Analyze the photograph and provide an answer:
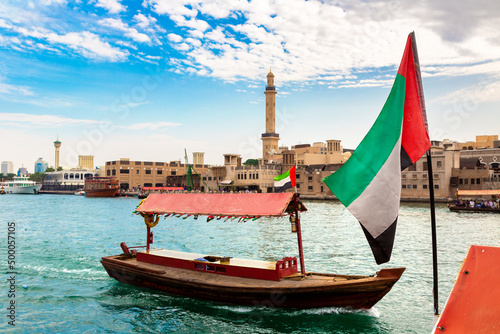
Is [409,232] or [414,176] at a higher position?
[414,176]

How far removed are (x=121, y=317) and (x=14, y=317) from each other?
4036mm

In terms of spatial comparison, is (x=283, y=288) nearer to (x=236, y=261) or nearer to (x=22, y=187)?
(x=236, y=261)

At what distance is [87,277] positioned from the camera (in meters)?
20.8

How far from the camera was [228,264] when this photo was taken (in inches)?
624

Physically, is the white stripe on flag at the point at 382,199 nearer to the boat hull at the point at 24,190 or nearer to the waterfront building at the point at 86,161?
the boat hull at the point at 24,190

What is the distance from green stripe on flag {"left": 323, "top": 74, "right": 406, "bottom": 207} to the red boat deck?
6589 mm

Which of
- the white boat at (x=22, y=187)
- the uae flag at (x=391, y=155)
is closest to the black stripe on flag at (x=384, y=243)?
the uae flag at (x=391, y=155)

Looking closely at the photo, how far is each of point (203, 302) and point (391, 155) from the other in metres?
10.1

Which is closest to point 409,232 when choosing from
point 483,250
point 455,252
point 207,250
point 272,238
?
point 455,252

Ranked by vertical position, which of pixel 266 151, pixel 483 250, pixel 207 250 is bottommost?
pixel 207 250

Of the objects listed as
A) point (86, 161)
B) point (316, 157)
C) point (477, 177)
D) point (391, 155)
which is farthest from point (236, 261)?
point (86, 161)

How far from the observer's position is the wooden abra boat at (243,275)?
43.8 ft

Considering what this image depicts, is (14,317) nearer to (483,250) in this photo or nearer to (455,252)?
(483,250)

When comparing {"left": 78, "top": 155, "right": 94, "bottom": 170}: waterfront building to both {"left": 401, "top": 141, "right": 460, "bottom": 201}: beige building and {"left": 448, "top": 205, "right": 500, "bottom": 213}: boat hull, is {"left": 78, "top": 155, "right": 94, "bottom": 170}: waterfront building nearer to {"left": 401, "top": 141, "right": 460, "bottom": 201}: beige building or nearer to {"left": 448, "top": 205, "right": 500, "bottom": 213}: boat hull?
{"left": 401, "top": 141, "right": 460, "bottom": 201}: beige building
